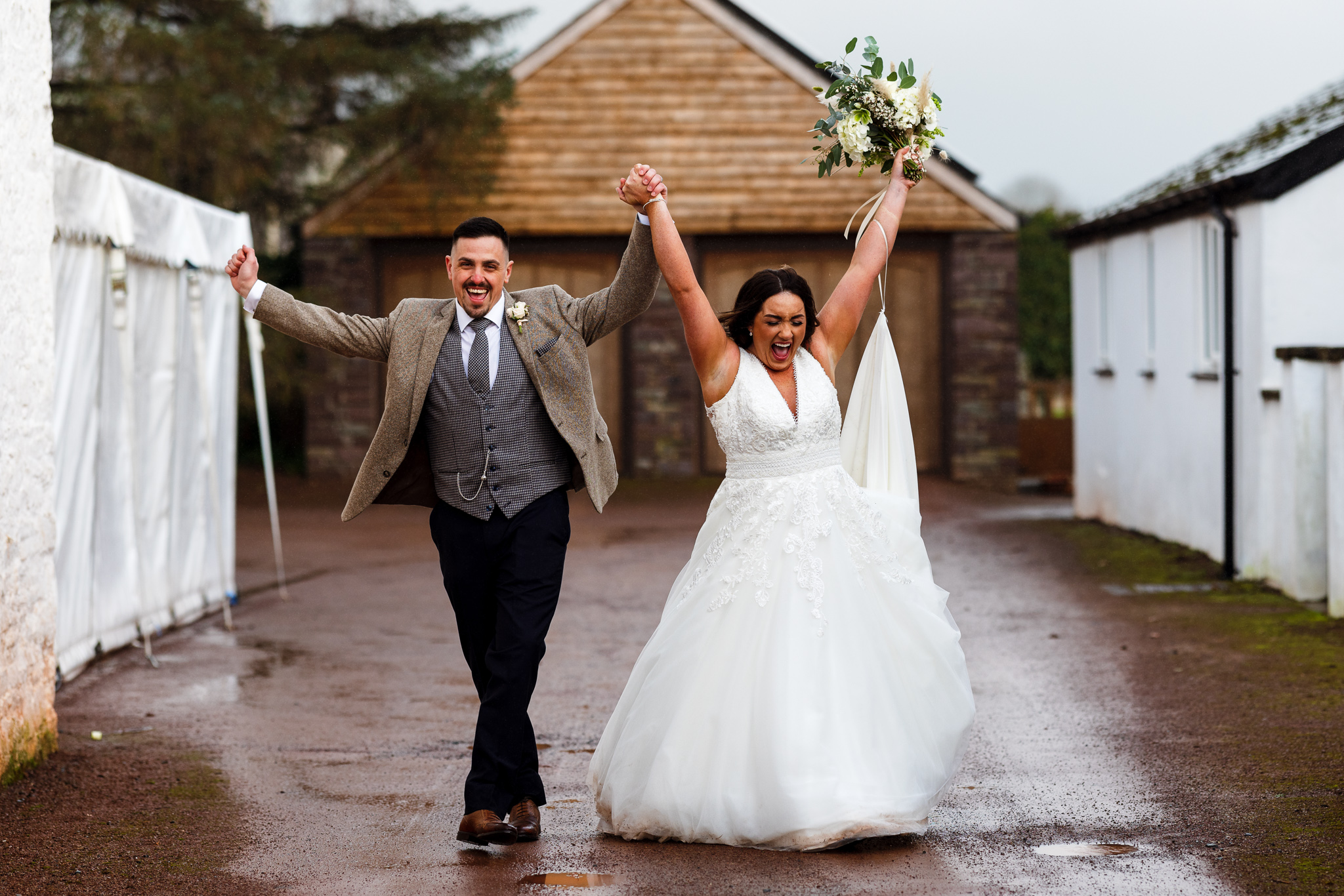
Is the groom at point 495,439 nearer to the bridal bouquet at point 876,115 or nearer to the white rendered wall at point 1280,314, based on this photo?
the bridal bouquet at point 876,115

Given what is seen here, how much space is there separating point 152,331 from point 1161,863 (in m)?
6.71

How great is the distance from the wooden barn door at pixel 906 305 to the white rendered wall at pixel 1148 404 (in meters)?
2.52

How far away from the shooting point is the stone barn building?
1969cm

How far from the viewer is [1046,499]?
1906cm

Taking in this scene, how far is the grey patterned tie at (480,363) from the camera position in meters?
5.09

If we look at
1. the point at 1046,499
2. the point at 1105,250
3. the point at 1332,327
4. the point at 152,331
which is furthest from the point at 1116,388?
the point at 152,331

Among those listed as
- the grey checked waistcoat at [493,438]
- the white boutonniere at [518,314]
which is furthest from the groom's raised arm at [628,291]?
the grey checked waistcoat at [493,438]

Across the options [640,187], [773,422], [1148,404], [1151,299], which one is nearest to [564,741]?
[773,422]

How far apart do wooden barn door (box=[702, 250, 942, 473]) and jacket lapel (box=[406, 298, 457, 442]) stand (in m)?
14.6

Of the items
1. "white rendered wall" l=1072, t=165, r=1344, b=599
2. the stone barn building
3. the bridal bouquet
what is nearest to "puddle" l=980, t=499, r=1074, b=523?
"white rendered wall" l=1072, t=165, r=1344, b=599

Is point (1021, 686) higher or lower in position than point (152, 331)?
lower

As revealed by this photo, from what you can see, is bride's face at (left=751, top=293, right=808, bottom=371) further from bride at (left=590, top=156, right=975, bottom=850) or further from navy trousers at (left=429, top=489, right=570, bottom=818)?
navy trousers at (left=429, top=489, right=570, bottom=818)

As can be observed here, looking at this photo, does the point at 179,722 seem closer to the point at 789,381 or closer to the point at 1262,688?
the point at 789,381

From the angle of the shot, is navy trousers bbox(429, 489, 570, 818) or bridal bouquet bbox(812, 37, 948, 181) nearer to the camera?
navy trousers bbox(429, 489, 570, 818)
